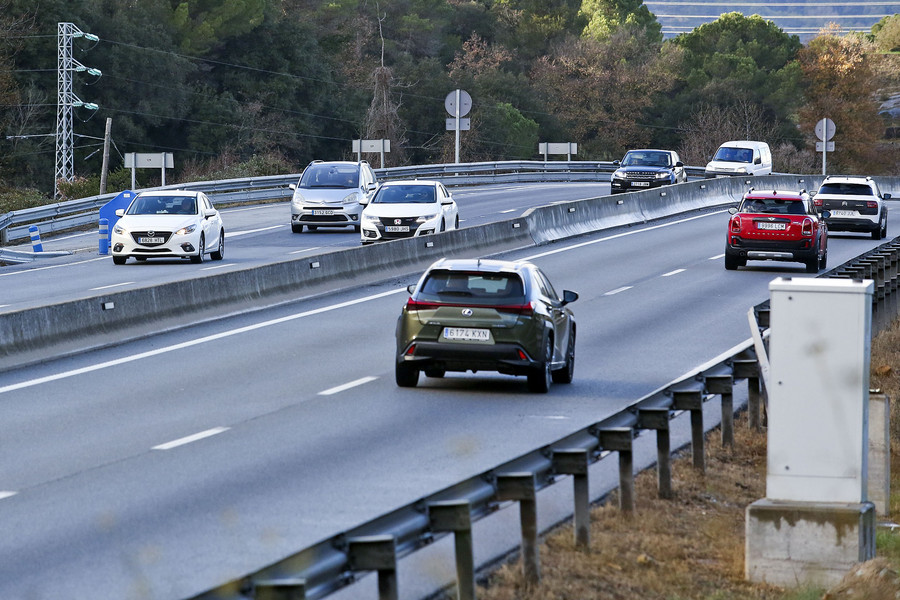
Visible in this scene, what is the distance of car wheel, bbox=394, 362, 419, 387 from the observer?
1652 centimetres

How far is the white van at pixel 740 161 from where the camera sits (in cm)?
6078

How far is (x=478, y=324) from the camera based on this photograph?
1603 centimetres

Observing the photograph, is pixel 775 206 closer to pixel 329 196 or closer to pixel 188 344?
pixel 329 196

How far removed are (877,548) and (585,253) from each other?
1036 inches

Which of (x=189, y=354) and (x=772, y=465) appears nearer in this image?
(x=772, y=465)

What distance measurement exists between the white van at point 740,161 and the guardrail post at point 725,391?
4796 cm

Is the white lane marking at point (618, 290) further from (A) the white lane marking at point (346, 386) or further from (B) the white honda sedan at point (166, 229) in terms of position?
(A) the white lane marking at point (346, 386)

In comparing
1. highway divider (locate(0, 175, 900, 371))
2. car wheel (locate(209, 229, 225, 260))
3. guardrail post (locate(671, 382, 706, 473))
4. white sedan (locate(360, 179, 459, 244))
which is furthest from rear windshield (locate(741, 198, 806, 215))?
guardrail post (locate(671, 382, 706, 473))

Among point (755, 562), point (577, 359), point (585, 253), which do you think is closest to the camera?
point (755, 562)

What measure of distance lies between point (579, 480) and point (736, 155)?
54.3 m

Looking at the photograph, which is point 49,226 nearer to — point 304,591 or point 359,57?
point 304,591

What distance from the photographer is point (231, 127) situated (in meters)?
83.9

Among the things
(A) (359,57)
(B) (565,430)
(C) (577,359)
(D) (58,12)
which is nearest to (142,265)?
(C) (577,359)

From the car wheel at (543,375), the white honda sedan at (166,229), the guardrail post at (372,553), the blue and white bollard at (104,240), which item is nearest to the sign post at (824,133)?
the blue and white bollard at (104,240)
